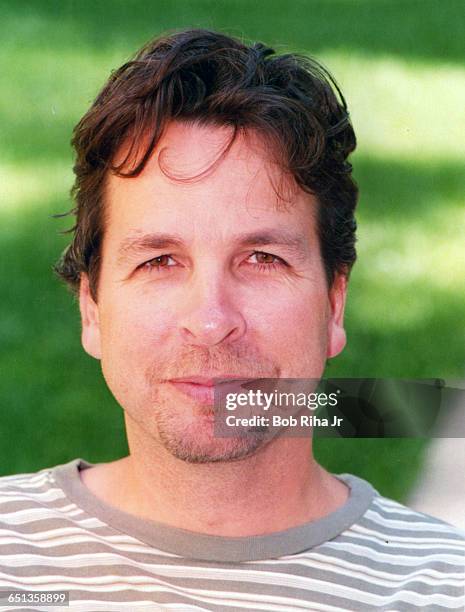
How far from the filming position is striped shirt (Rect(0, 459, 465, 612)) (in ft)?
4.66

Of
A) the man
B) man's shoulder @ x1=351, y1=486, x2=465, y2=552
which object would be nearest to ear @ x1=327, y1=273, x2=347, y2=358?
the man

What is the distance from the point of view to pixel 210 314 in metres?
1.36

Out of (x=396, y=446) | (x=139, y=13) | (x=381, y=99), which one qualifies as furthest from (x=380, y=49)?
(x=396, y=446)

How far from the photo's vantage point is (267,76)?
1.55 meters

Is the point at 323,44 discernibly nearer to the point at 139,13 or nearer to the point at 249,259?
the point at 139,13

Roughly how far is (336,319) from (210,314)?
1.01 ft

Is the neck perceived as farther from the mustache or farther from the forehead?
the forehead

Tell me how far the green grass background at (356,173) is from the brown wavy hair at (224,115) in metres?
0.69

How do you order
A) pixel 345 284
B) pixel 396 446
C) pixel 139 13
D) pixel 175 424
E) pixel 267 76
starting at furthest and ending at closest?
pixel 139 13, pixel 396 446, pixel 345 284, pixel 267 76, pixel 175 424

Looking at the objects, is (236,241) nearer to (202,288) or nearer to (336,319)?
(202,288)

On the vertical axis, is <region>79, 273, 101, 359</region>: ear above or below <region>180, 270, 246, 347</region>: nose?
above

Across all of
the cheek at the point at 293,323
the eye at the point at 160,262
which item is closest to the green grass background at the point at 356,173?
the cheek at the point at 293,323

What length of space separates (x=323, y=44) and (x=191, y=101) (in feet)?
3.46

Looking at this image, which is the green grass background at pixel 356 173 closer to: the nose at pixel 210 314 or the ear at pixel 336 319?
the ear at pixel 336 319
